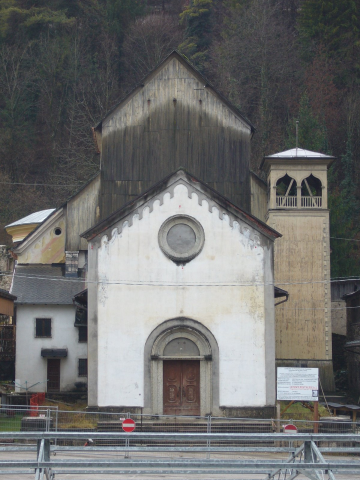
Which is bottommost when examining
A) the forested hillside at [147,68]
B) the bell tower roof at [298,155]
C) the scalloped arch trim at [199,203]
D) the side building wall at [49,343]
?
the side building wall at [49,343]

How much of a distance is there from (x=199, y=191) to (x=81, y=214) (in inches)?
454

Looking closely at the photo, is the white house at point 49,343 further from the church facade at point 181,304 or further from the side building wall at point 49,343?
the church facade at point 181,304

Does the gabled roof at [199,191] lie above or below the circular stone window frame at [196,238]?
above

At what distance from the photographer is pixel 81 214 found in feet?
136

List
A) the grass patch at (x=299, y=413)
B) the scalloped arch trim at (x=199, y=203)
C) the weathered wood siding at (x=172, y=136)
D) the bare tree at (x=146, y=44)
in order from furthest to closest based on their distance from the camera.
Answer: the bare tree at (x=146, y=44) < the weathered wood siding at (x=172, y=136) < the scalloped arch trim at (x=199, y=203) < the grass patch at (x=299, y=413)

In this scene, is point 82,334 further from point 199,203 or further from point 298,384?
point 298,384

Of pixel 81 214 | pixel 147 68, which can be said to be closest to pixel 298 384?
pixel 81 214

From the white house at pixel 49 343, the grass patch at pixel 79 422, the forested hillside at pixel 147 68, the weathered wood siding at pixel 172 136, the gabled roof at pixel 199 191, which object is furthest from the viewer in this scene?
the forested hillside at pixel 147 68

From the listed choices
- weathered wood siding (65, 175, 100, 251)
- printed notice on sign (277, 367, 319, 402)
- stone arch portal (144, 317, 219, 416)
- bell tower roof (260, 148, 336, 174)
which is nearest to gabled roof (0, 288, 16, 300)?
weathered wood siding (65, 175, 100, 251)

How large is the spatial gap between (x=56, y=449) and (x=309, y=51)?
62903 millimetres

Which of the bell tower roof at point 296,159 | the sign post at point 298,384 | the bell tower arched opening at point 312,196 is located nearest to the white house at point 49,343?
the bell tower roof at point 296,159

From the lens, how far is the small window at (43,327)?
4019 cm

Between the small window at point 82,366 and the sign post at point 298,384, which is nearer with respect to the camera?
the sign post at point 298,384

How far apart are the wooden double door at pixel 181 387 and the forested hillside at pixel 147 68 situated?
30.1 m
